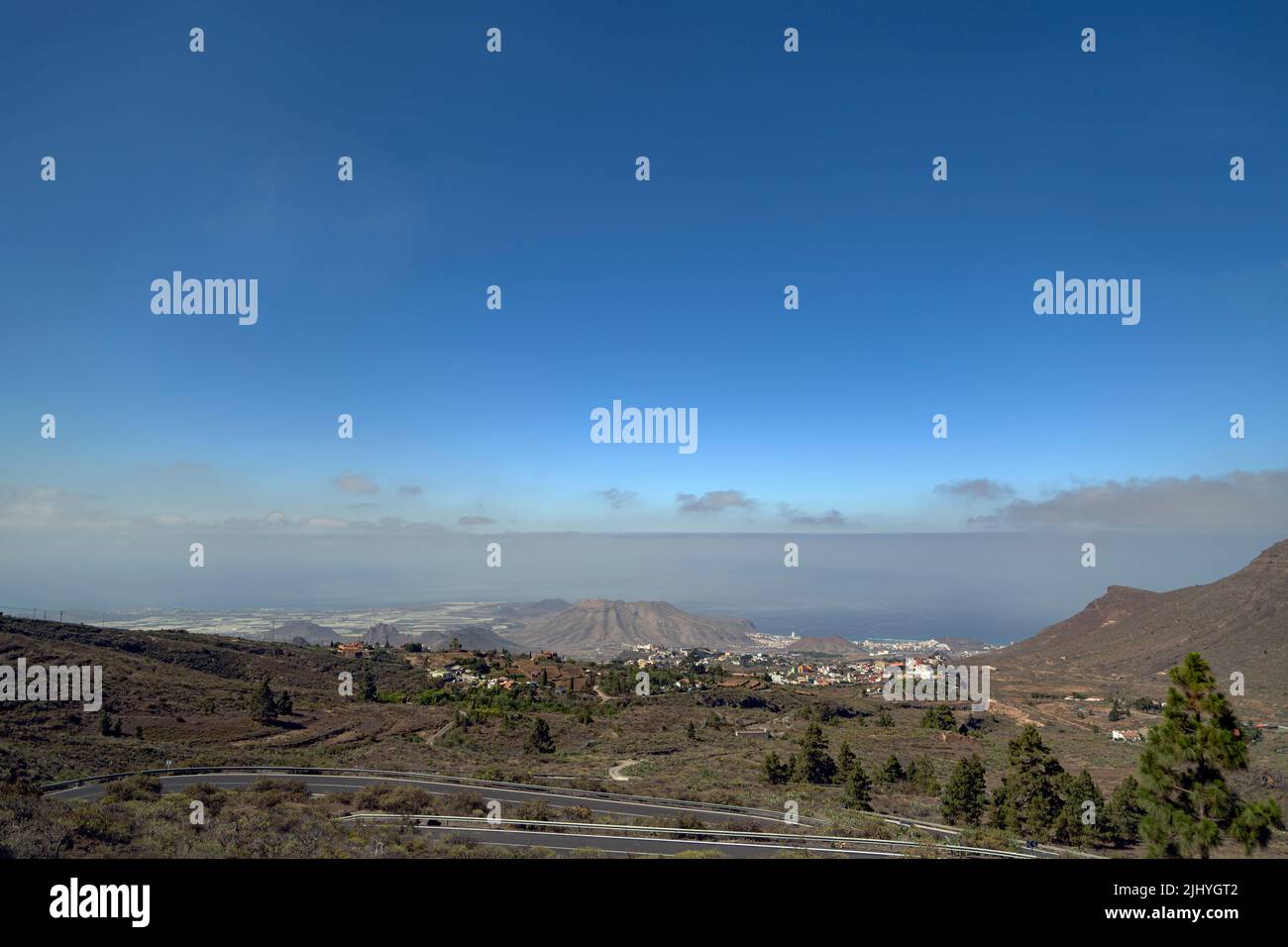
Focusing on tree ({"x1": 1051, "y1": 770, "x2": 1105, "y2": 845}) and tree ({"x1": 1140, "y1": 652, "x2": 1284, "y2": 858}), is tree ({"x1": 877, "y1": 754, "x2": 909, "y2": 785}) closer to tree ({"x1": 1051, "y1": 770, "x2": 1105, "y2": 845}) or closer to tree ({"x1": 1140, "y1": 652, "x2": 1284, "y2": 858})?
tree ({"x1": 1051, "y1": 770, "x2": 1105, "y2": 845})

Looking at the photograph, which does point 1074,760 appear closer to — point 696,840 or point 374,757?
point 696,840

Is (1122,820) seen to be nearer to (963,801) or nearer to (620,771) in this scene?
(963,801)

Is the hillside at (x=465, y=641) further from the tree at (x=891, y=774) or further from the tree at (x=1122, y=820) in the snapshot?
the tree at (x=1122, y=820)

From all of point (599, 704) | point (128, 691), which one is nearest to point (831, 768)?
point (599, 704)

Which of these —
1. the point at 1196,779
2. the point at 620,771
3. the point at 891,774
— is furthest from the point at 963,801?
the point at 620,771
